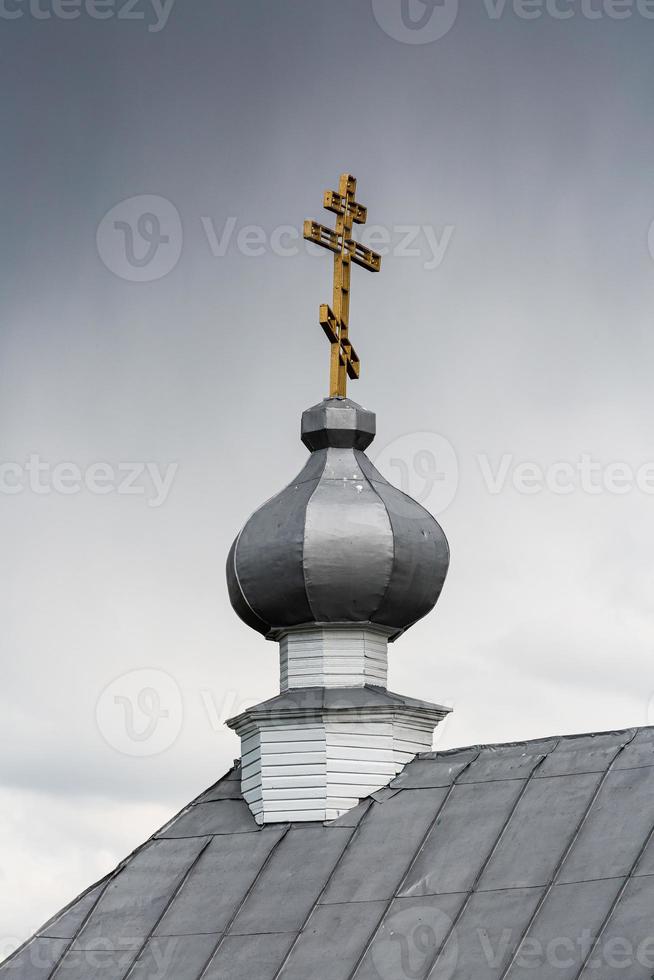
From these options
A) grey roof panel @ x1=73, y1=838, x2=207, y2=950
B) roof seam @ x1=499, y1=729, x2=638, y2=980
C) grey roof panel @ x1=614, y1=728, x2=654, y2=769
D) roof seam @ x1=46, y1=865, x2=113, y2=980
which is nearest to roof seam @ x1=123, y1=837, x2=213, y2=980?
grey roof panel @ x1=73, y1=838, x2=207, y2=950

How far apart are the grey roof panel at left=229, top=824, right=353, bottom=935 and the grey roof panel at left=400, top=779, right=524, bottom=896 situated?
104 cm

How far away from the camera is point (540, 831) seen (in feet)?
56.6

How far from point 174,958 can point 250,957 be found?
2.78 ft

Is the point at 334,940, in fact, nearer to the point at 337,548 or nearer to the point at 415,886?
the point at 415,886

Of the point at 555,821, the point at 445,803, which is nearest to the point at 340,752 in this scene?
the point at 445,803

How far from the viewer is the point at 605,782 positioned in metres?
17.4

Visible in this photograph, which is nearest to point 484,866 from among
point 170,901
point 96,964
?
point 170,901

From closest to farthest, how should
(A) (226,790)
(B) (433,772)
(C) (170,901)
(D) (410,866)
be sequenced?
(D) (410,866) → (C) (170,901) → (B) (433,772) → (A) (226,790)

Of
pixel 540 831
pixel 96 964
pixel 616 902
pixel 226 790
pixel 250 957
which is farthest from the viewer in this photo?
pixel 226 790

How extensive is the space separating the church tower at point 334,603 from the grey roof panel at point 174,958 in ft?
6.17

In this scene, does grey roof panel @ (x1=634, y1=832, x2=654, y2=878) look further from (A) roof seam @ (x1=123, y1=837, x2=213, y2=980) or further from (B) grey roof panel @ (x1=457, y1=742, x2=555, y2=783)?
(A) roof seam @ (x1=123, y1=837, x2=213, y2=980)

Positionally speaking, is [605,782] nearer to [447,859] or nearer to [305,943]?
[447,859]

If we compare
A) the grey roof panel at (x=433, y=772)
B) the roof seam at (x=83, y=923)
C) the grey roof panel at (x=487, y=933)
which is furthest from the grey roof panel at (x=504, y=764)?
the roof seam at (x=83, y=923)

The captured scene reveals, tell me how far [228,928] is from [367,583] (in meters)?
4.01
